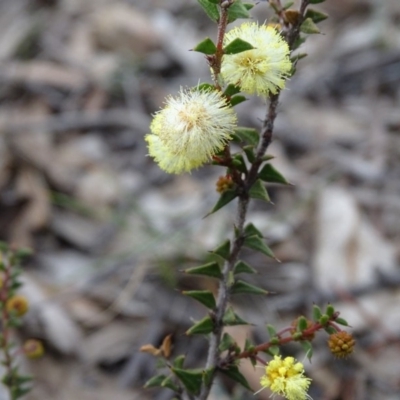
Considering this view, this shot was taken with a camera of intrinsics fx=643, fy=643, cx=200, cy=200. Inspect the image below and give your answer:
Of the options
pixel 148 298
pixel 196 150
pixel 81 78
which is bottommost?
pixel 148 298

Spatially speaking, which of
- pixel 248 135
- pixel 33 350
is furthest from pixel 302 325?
pixel 33 350

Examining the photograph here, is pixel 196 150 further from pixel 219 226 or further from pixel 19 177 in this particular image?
pixel 19 177

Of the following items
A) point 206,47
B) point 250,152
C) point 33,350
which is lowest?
point 33,350

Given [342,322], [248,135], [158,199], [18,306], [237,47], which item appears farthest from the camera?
[158,199]

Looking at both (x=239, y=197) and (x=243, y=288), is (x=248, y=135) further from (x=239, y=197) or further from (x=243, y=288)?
(x=243, y=288)

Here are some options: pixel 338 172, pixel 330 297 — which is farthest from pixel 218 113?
pixel 338 172

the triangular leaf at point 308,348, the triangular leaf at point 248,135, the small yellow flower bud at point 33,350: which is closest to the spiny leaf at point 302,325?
the triangular leaf at point 308,348

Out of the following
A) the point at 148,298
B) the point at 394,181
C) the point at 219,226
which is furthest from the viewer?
the point at 394,181
